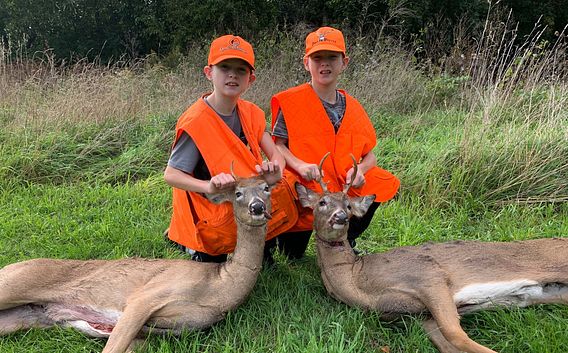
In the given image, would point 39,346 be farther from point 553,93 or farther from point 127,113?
point 553,93

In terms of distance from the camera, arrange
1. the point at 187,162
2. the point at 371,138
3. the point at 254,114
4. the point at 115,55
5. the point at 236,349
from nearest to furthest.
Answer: the point at 236,349 → the point at 187,162 → the point at 254,114 → the point at 371,138 → the point at 115,55

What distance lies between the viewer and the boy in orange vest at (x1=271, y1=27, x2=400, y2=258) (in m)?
3.15

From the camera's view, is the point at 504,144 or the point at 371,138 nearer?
the point at 371,138

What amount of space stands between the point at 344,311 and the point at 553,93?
346cm

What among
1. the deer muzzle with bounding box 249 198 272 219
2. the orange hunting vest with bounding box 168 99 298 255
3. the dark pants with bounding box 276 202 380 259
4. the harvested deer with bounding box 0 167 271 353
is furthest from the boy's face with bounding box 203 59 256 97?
Result: the dark pants with bounding box 276 202 380 259

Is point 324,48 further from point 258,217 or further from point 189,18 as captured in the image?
point 189,18

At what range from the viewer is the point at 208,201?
290 cm

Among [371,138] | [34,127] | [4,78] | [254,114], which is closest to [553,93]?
[371,138]

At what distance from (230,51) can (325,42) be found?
594 mm

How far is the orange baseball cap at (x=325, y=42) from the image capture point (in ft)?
10.1

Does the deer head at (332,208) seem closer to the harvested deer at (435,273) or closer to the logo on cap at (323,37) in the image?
the harvested deer at (435,273)

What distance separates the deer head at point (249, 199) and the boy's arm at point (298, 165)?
0.29m

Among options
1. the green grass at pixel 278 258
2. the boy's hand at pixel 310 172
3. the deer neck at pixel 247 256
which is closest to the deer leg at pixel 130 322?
the green grass at pixel 278 258

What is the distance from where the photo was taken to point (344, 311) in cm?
265
